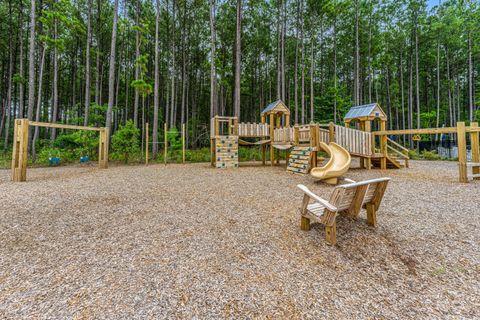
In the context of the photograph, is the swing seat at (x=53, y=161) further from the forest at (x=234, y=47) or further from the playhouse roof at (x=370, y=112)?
the playhouse roof at (x=370, y=112)

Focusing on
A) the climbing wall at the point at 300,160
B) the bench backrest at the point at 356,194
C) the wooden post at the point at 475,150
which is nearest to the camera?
the bench backrest at the point at 356,194

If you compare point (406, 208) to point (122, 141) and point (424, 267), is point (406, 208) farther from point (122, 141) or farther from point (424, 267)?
point (122, 141)

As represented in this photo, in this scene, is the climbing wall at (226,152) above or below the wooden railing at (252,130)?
below

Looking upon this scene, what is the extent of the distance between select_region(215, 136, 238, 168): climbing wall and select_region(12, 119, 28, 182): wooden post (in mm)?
6789

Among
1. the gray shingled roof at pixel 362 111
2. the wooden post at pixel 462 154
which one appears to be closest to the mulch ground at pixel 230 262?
the wooden post at pixel 462 154

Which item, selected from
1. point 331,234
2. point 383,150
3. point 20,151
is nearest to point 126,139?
point 20,151

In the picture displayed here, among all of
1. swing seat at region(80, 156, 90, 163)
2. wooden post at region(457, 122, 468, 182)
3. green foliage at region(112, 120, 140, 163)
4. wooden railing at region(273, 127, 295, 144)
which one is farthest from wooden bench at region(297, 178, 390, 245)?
swing seat at region(80, 156, 90, 163)

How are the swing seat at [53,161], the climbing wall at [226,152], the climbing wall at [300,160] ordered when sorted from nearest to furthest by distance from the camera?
1. the climbing wall at [300,160]
2. the climbing wall at [226,152]
3. the swing seat at [53,161]

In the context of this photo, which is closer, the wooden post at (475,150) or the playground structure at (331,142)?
the playground structure at (331,142)

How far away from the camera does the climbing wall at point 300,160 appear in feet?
26.6

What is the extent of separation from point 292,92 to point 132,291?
29.2 metres

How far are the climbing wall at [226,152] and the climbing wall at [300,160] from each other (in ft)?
10.1

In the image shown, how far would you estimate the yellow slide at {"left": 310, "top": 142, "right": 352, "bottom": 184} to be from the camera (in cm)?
623

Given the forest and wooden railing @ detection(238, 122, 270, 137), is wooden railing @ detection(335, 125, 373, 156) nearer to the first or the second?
wooden railing @ detection(238, 122, 270, 137)
